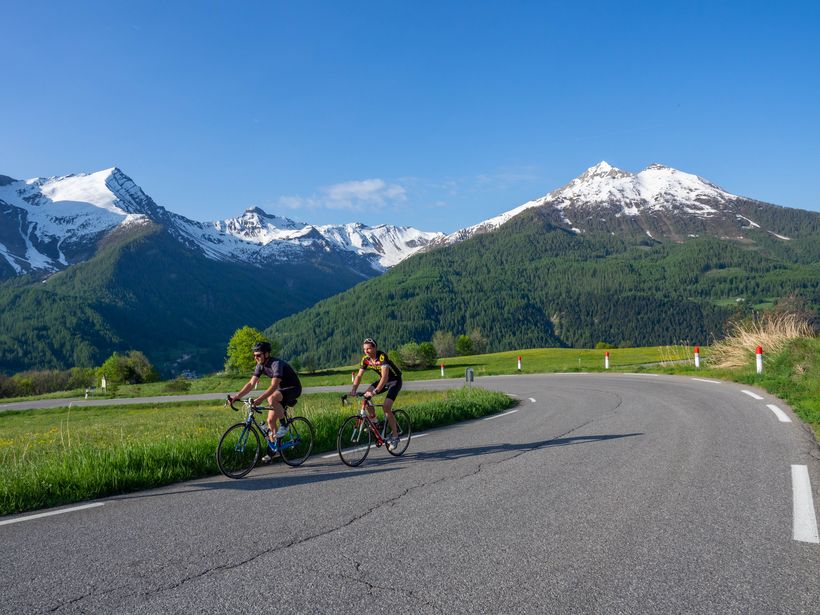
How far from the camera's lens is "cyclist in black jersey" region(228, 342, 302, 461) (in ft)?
30.6

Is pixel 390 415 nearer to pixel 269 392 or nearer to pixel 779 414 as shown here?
pixel 269 392

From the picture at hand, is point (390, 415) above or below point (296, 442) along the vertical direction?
above

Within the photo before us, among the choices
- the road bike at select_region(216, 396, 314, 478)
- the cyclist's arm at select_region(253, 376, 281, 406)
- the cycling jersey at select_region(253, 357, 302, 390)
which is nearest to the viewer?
the road bike at select_region(216, 396, 314, 478)

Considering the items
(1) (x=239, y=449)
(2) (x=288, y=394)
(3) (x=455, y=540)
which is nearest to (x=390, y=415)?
(2) (x=288, y=394)

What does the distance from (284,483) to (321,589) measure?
392 cm

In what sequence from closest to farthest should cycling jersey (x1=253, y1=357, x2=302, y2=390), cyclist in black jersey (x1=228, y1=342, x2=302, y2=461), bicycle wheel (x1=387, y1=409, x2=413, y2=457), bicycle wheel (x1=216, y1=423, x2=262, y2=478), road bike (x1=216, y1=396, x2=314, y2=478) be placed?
road bike (x1=216, y1=396, x2=314, y2=478) → bicycle wheel (x1=216, y1=423, x2=262, y2=478) → cyclist in black jersey (x1=228, y1=342, x2=302, y2=461) → cycling jersey (x1=253, y1=357, x2=302, y2=390) → bicycle wheel (x1=387, y1=409, x2=413, y2=457)

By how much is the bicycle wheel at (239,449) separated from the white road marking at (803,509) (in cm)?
694

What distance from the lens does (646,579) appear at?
424 centimetres

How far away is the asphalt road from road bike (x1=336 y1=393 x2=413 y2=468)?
1.01 ft

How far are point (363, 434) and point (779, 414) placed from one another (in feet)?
30.2

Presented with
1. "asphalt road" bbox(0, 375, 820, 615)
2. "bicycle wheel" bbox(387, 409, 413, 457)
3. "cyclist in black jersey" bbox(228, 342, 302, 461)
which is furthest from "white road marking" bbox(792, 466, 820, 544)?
"cyclist in black jersey" bbox(228, 342, 302, 461)

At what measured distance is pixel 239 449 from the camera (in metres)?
8.98

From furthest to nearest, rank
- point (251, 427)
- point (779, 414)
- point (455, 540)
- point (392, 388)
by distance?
point (779, 414) → point (392, 388) → point (251, 427) → point (455, 540)

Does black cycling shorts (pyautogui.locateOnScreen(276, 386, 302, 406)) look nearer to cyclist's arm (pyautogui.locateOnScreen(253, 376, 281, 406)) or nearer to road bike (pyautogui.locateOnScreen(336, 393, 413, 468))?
cyclist's arm (pyautogui.locateOnScreen(253, 376, 281, 406))
